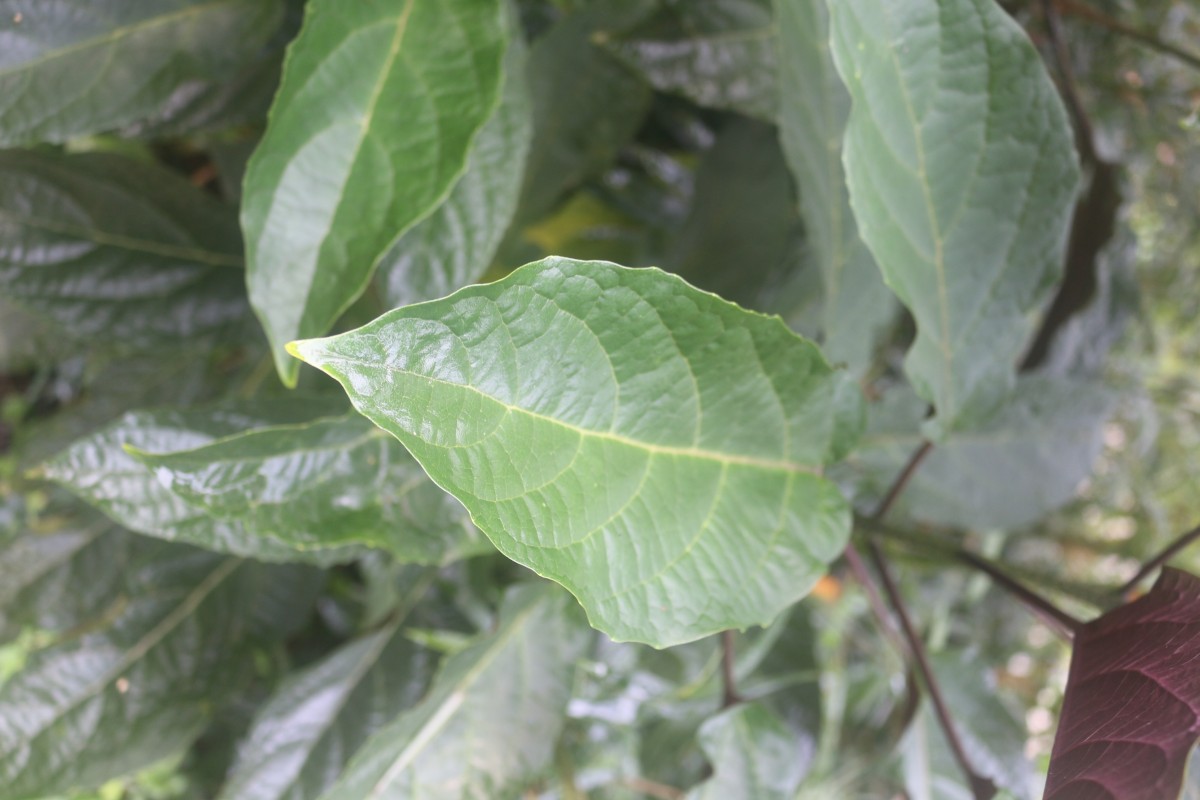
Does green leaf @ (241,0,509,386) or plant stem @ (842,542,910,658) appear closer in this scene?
green leaf @ (241,0,509,386)

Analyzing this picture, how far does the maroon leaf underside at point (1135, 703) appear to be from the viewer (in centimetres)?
28

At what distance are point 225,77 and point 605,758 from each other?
88cm

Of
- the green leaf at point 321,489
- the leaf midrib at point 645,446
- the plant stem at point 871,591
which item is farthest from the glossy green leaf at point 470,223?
the plant stem at point 871,591

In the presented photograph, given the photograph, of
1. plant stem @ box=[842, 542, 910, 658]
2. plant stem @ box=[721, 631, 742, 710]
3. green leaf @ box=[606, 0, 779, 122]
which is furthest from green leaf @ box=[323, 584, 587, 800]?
green leaf @ box=[606, 0, 779, 122]

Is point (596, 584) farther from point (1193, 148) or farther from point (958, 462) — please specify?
point (1193, 148)

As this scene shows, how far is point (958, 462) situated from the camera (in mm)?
734

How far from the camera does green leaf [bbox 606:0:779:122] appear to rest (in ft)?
2.24

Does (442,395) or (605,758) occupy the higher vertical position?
(442,395)

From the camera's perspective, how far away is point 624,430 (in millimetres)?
380

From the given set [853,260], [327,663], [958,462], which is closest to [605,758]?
[327,663]

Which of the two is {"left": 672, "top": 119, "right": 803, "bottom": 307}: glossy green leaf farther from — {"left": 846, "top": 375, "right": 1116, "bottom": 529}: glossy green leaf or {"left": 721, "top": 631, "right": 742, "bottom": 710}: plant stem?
{"left": 721, "top": 631, "right": 742, "bottom": 710}: plant stem

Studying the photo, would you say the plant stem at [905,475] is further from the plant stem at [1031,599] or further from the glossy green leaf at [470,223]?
the glossy green leaf at [470,223]

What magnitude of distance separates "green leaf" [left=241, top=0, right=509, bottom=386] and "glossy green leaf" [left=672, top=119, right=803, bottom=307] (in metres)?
0.37

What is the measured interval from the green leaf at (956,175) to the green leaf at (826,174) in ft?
0.29
